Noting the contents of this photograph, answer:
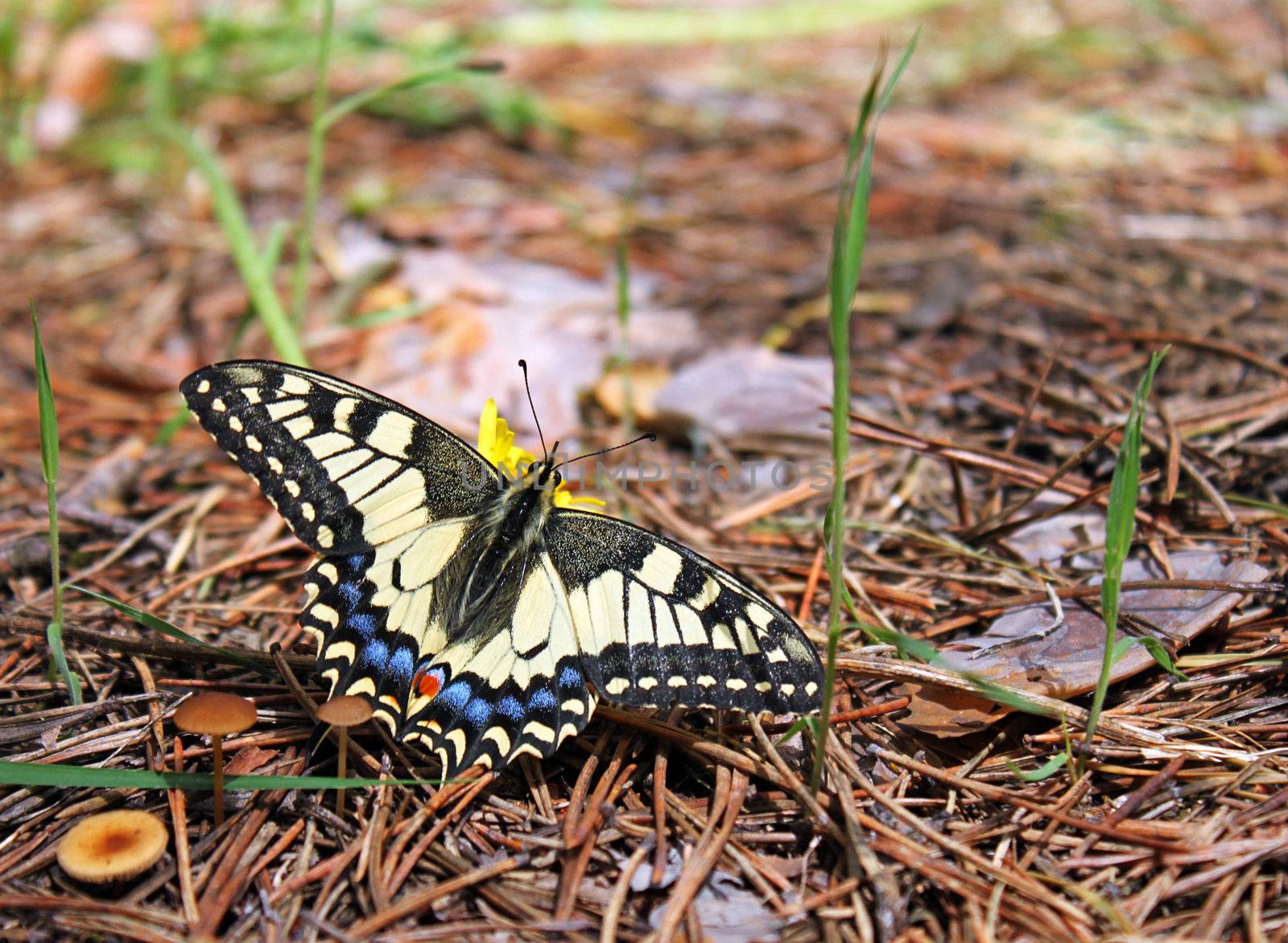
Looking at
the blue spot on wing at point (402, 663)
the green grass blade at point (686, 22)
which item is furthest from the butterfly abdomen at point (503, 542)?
the green grass blade at point (686, 22)

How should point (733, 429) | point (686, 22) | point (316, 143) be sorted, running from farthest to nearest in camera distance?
point (686, 22), point (733, 429), point (316, 143)

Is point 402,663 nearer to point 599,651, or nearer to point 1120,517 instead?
point 599,651

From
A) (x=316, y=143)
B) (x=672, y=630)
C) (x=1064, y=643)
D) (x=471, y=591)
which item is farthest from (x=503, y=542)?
(x=316, y=143)

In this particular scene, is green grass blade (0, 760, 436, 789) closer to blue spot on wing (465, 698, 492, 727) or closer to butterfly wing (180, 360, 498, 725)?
blue spot on wing (465, 698, 492, 727)

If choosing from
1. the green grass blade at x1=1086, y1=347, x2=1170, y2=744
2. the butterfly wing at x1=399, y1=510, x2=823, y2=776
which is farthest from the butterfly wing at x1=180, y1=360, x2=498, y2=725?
the green grass blade at x1=1086, y1=347, x2=1170, y2=744

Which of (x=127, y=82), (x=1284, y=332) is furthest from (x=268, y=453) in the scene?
(x=127, y=82)

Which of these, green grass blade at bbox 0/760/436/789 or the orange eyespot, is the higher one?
green grass blade at bbox 0/760/436/789

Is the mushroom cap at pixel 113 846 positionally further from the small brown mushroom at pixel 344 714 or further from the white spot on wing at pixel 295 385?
the white spot on wing at pixel 295 385
